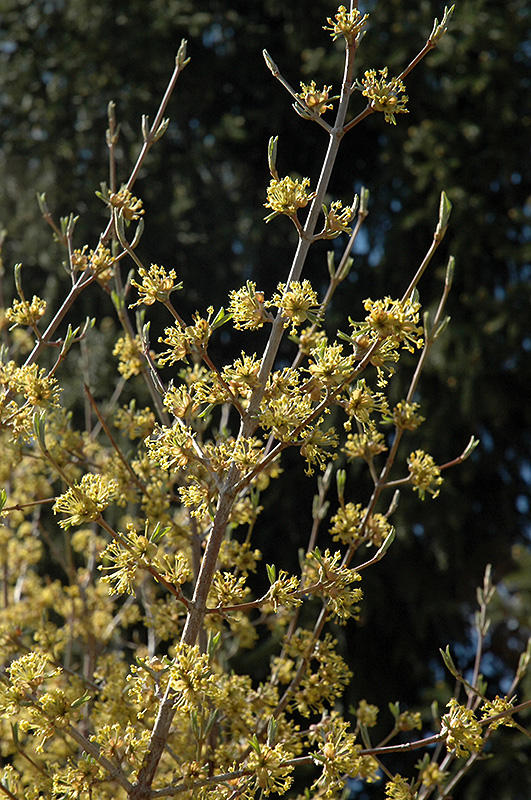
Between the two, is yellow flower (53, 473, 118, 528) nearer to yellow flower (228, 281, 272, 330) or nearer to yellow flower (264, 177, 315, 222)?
yellow flower (228, 281, 272, 330)

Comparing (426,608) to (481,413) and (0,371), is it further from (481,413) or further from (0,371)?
(0,371)

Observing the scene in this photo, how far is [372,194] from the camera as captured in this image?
3.84m

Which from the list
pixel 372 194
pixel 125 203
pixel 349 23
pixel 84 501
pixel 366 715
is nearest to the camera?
pixel 84 501

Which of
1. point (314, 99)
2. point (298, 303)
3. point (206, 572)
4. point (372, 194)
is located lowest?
point (206, 572)

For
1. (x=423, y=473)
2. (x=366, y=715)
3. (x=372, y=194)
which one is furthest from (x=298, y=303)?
(x=372, y=194)

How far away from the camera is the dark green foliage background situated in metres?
3.43

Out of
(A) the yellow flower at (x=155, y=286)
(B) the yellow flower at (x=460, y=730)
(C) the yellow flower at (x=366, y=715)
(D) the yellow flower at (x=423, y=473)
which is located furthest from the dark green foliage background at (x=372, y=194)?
(A) the yellow flower at (x=155, y=286)

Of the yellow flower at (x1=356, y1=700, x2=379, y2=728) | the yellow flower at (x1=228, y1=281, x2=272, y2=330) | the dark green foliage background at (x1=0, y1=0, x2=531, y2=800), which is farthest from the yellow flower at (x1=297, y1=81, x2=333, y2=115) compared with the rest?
the dark green foliage background at (x1=0, y1=0, x2=531, y2=800)

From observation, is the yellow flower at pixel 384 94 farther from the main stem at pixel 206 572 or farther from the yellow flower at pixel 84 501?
the yellow flower at pixel 84 501

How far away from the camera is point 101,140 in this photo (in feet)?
12.5

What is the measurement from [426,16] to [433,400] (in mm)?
1748

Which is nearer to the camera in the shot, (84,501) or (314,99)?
(84,501)

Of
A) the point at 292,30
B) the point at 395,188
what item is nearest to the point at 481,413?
the point at 395,188

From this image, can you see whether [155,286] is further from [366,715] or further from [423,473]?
[366,715]
